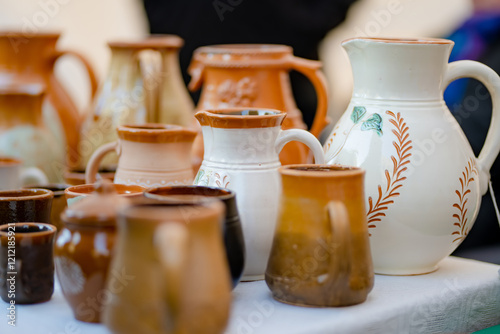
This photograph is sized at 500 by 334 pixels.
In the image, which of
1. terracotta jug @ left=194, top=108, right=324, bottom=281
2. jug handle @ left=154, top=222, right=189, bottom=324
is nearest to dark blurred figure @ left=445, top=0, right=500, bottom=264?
terracotta jug @ left=194, top=108, right=324, bottom=281

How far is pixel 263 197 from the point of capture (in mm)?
825

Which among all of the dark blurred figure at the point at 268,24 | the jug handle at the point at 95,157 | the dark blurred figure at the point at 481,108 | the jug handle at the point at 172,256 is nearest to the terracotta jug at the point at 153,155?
the jug handle at the point at 95,157

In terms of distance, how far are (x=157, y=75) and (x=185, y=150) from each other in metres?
0.37

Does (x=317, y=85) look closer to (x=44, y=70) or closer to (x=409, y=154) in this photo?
(x=409, y=154)

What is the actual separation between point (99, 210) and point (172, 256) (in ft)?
0.54

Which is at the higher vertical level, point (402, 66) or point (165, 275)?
point (402, 66)

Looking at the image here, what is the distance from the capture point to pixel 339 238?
71 centimetres

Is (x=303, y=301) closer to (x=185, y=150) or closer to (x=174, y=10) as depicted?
(x=185, y=150)

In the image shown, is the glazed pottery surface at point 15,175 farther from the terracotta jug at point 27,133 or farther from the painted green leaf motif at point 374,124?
the painted green leaf motif at point 374,124

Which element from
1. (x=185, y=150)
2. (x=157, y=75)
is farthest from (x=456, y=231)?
(x=157, y=75)

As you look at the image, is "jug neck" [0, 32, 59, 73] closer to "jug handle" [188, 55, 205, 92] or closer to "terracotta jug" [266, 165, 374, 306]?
"jug handle" [188, 55, 205, 92]

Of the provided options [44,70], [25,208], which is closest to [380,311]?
[25,208]

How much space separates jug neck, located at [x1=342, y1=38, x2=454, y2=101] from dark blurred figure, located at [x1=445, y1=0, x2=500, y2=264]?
544mm

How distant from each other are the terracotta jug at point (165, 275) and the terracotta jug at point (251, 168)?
0.69 feet
